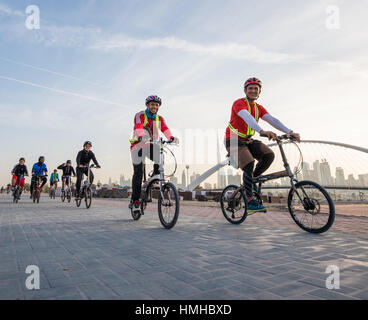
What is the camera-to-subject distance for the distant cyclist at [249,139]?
449 centimetres

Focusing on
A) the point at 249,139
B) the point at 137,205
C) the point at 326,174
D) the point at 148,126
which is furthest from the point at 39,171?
the point at 326,174

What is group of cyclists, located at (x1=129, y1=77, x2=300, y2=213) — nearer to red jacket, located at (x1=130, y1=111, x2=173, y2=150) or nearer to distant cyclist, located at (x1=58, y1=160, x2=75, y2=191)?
red jacket, located at (x1=130, y1=111, x2=173, y2=150)

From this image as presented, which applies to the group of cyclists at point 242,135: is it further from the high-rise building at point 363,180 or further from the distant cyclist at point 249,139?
the high-rise building at point 363,180

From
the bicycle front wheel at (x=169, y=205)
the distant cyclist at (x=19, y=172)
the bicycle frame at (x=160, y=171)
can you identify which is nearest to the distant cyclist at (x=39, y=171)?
the distant cyclist at (x=19, y=172)

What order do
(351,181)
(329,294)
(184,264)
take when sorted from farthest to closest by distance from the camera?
(351,181), (184,264), (329,294)

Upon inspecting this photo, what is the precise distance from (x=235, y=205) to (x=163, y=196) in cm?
141

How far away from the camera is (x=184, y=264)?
2.26m

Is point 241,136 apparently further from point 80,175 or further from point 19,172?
point 19,172

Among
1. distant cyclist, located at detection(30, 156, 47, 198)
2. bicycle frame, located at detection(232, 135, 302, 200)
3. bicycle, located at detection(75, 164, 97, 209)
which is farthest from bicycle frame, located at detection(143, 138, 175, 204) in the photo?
distant cyclist, located at detection(30, 156, 47, 198)

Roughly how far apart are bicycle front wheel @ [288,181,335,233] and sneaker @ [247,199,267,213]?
1.56 ft

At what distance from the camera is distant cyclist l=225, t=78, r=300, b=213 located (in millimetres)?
4488
